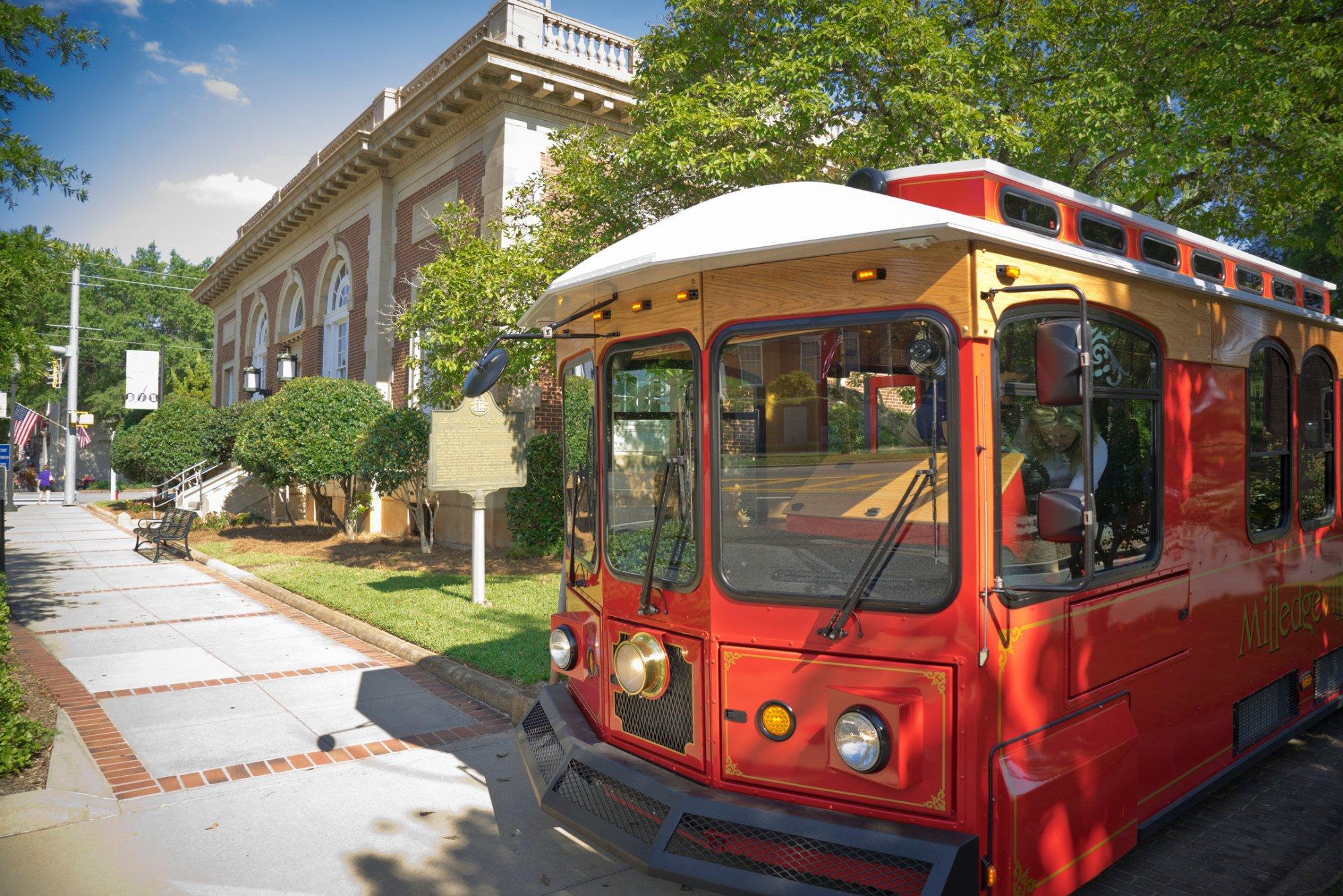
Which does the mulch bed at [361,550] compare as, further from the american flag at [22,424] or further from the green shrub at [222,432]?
the american flag at [22,424]

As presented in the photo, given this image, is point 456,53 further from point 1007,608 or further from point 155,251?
point 155,251

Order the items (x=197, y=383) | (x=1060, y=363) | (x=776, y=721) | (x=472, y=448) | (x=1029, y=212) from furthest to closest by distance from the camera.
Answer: (x=197, y=383), (x=472, y=448), (x=1029, y=212), (x=776, y=721), (x=1060, y=363)

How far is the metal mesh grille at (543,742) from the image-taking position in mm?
3838

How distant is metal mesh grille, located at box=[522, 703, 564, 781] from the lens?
3.84 metres

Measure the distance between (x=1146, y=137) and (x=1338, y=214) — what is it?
3.15 metres

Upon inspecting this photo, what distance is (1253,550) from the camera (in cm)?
452

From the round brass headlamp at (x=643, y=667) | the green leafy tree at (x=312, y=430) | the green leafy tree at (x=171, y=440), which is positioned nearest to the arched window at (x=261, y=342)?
the green leafy tree at (x=171, y=440)

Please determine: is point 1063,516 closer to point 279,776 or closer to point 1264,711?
point 1264,711

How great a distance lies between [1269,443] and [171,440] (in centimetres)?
2703

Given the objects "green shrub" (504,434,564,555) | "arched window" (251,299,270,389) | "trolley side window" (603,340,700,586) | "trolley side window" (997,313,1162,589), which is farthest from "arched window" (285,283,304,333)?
"trolley side window" (997,313,1162,589)

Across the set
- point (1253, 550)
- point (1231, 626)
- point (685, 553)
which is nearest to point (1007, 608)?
point (685, 553)

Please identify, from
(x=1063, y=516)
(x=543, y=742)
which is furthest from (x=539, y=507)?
(x=1063, y=516)

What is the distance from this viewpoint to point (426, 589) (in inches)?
439

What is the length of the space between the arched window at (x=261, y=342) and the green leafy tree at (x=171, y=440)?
3314mm
